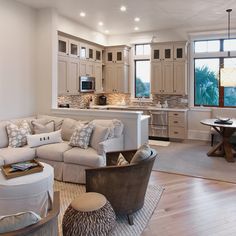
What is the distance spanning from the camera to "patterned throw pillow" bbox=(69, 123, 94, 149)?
413cm

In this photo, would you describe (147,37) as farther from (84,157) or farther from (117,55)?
(84,157)

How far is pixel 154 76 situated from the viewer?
7535 millimetres

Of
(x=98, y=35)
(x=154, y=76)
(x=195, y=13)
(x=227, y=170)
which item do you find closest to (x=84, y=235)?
(x=227, y=170)

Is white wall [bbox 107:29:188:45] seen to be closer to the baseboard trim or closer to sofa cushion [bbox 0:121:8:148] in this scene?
the baseboard trim

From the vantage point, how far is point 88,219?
228cm

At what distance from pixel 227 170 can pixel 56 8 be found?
4.73 m

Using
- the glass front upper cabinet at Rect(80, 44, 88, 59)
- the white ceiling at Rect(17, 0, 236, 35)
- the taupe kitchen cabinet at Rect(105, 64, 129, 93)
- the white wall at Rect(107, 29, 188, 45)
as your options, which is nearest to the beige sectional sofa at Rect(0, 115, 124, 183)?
the white ceiling at Rect(17, 0, 236, 35)

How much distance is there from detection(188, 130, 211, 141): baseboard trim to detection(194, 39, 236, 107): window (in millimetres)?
812

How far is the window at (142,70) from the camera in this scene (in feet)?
26.2

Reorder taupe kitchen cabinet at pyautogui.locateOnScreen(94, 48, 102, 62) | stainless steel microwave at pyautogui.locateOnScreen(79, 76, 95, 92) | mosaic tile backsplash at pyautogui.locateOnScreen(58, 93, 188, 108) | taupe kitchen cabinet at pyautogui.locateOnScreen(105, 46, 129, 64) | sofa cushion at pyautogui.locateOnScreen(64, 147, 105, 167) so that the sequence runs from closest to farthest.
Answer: sofa cushion at pyautogui.locateOnScreen(64, 147, 105, 167), stainless steel microwave at pyautogui.locateOnScreen(79, 76, 95, 92), mosaic tile backsplash at pyautogui.locateOnScreen(58, 93, 188, 108), taupe kitchen cabinet at pyautogui.locateOnScreen(94, 48, 102, 62), taupe kitchen cabinet at pyautogui.locateOnScreen(105, 46, 129, 64)

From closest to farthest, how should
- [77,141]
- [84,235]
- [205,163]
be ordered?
1. [84,235]
2. [77,141]
3. [205,163]

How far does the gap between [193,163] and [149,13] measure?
3.45m

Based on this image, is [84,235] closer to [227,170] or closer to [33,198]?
[33,198]

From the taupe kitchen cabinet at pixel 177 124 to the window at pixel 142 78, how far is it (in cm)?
129
